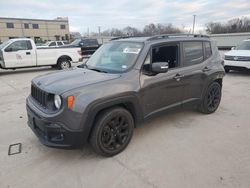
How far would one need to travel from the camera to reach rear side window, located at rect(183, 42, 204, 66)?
154 inches

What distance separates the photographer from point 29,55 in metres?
10.6

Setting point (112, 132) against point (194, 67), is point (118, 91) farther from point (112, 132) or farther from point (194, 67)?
point (194, 67)

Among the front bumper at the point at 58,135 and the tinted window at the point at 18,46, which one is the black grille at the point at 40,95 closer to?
the front bumper at the point at 58,135

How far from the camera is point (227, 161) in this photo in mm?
2881

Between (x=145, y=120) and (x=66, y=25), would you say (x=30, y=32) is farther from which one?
(x=145, y=120)

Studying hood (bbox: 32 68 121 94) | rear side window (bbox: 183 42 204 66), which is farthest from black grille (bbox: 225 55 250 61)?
hood (bbox: 32 68 121 94)

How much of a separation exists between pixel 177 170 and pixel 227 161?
0.77m

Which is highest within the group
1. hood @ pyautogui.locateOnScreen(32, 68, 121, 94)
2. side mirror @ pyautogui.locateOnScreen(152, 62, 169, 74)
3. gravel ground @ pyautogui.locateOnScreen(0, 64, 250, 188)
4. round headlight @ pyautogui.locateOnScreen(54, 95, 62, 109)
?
side mirror @ pyautogui.locateOnScreen(152, 62, 169, 74)

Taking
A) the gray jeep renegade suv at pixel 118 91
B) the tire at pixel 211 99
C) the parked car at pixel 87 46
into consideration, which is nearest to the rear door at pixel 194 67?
the gray jeep renegade suv at pixel 118 91

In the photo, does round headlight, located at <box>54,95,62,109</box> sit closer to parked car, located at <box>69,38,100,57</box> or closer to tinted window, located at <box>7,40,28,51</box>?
tinted window, located at <box>7,40,28,51</box>

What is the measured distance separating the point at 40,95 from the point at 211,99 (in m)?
3.62

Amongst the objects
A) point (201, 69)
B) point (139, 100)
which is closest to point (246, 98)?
point (201, 69)

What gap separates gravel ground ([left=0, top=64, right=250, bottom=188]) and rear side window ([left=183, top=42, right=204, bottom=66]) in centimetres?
125

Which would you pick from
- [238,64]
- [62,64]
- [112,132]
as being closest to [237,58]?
[238,64]
